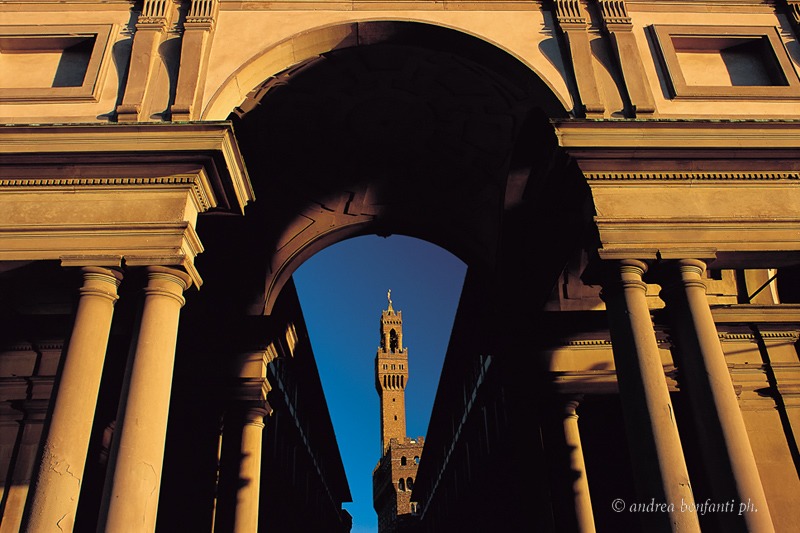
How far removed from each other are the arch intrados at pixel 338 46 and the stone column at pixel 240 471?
292 inches

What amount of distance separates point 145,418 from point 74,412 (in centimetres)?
89

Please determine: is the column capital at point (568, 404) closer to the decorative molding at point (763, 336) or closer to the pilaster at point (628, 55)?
the decorative molding at point (763, 336)

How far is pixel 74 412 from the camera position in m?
7.64

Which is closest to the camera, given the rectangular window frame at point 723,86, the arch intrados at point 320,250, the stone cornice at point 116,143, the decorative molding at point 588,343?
the stone cornice at point 116,143

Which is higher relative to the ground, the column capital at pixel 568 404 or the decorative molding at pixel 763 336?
the decorative molding at pixel 763 336

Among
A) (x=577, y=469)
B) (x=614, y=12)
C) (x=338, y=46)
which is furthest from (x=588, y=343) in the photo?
(x=338, y=46)

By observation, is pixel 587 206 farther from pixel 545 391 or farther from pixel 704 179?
pixel 545 391

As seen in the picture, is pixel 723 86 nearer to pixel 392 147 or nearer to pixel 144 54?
pixel 392 147

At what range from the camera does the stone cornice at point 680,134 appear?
31.8 ft

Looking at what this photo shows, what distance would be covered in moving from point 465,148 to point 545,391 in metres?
6.23

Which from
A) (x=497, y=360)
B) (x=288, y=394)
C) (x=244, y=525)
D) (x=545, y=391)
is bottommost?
(x=244, y=525)

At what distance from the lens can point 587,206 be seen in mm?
9633

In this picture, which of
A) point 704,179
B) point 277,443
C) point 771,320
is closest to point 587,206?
point 704,179

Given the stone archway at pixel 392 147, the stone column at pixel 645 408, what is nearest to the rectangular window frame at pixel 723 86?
→ the stone archway at pixel 392 147
